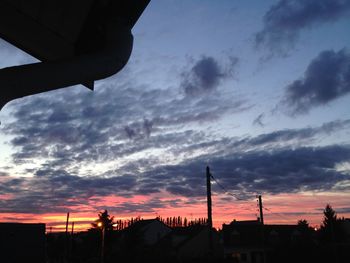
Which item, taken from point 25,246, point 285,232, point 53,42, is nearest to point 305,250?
point 285,232

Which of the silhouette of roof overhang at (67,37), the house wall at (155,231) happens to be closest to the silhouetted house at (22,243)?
the silhouette of roof overhang at (67,37)

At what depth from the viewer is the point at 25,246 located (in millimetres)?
10461

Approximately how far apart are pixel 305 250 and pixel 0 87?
35720mm

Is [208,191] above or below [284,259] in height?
above

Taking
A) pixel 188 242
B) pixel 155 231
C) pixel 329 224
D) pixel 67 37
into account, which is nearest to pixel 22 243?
pixel 67 37

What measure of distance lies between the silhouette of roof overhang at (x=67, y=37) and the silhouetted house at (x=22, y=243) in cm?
758

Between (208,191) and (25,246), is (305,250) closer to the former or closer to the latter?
(208,191)

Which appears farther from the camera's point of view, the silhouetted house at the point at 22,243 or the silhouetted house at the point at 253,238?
the silhouetted house at the point at 253,238

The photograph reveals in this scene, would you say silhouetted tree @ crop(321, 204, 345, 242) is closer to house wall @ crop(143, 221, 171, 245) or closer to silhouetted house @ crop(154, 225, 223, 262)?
silhouetted house @ crop(154, 225, 223, 262)

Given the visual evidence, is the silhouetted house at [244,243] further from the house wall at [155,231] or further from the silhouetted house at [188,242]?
the house wall at [155,231]

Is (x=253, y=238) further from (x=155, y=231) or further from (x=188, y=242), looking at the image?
(x=155, y=231)

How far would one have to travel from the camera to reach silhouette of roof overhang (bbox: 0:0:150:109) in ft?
9.37

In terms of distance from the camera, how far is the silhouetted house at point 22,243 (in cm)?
984

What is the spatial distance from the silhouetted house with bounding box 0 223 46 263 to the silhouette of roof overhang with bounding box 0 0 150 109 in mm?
7584
